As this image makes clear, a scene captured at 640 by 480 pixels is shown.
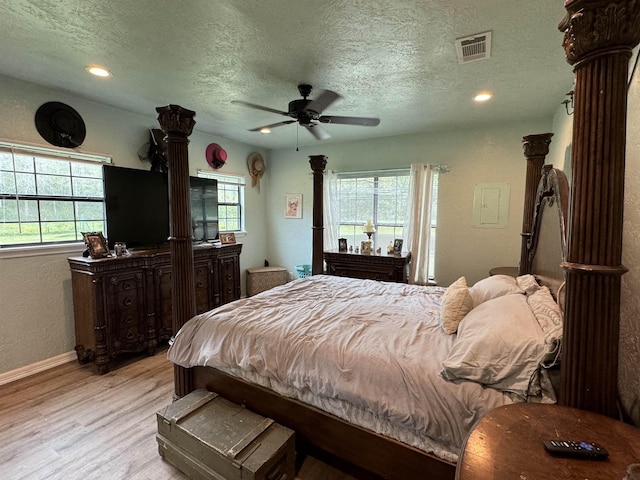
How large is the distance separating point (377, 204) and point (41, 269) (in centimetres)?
398

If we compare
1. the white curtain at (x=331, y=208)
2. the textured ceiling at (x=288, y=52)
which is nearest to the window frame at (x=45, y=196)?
the textured ceiling at (x=288, y=52)

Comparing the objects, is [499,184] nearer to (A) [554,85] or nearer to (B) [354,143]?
(A) [554,85]

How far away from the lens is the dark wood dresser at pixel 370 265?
402 centimetres

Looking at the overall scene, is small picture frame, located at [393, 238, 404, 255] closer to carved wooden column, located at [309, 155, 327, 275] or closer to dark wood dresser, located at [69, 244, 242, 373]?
carved wooden column, located at [309, 155, 327, 275]

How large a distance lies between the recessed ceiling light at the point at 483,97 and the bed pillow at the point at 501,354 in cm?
223

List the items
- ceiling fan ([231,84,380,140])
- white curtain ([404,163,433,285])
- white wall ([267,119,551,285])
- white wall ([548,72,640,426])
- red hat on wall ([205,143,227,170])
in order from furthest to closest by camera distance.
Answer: red hat on wall ([205,143,227,170])
white curtain ([404,163,433,285])
white wall ([267,119,551,285])
ceiling fan ([231,84,380,140])
white wall ([548,72,640,426])

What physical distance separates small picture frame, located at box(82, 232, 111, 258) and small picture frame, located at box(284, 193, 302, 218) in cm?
284

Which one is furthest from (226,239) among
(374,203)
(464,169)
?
(464,169)

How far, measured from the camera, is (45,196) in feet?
9.48

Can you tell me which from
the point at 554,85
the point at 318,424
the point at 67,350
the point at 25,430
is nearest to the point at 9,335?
the point at 67,350

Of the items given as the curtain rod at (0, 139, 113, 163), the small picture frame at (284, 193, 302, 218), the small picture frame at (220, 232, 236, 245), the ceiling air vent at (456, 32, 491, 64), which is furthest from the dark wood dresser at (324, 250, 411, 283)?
the curtain rod at (0, 139, 113, 163)

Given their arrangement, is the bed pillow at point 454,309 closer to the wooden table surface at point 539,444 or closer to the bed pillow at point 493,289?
the bed pillow at point 493,289

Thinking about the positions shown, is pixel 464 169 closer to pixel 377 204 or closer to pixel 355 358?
pixel 377 204

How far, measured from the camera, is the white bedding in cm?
134
